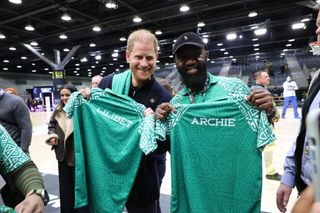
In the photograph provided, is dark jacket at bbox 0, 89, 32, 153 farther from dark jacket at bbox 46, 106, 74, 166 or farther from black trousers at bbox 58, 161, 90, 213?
black trousers at bbox 58, 161, 90, 213

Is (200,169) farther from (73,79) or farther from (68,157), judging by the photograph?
(73,79)

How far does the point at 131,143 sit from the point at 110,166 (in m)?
0.21

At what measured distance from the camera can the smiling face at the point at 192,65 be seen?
1.55 m

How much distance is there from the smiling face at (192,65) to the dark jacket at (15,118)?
166 cm

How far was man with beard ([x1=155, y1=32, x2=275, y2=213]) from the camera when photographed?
1430mm

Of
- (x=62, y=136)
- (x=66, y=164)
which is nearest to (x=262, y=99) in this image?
(x=66, y=164)

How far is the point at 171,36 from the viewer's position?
13570 millimetres

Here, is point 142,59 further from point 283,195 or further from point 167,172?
point 167,172

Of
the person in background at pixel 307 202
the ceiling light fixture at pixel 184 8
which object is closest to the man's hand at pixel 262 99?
the person in background at pixel 307 202

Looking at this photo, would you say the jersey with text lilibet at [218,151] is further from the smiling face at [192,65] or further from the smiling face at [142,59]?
the smiling face at [142,59]

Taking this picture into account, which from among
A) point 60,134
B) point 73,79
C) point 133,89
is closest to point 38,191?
point 133,89

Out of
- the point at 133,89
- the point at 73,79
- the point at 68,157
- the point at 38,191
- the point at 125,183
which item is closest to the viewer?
the point at 38,191

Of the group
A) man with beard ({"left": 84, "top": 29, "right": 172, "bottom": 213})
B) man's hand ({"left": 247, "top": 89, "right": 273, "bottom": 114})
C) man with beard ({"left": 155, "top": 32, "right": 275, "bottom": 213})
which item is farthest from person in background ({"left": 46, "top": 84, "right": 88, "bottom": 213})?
man's hand ({"left": 247, "top": 89, "right": 273, "bottom": 114})

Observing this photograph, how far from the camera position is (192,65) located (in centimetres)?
157
